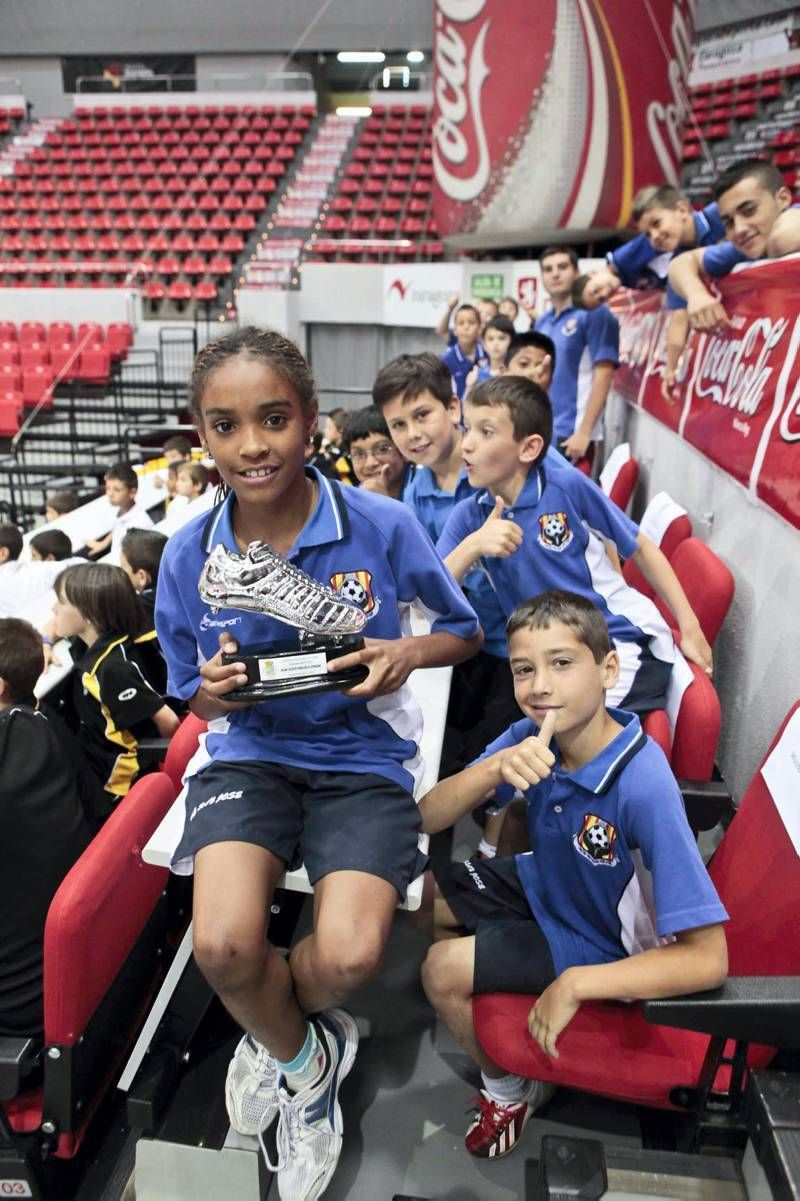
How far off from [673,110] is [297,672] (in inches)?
347

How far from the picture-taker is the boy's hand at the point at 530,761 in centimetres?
137

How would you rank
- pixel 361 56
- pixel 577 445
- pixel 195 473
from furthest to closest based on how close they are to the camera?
pixel 361 56 < pixel 195 473 < pixel 577 445

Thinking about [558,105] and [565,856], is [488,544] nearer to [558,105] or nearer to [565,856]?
[565,856]

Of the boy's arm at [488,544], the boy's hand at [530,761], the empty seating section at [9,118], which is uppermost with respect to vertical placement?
the empty seating section at [9,118]

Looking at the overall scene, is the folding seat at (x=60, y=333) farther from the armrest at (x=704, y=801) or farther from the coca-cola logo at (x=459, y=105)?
the armrest at (x=704, y=801)

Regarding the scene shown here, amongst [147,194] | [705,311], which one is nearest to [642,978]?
[705,311]

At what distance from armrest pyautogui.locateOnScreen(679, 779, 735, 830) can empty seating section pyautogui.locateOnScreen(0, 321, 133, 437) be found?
30.5 ft

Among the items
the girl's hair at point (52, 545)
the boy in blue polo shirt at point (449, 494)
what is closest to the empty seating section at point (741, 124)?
the girl's hair at point (52, 545)

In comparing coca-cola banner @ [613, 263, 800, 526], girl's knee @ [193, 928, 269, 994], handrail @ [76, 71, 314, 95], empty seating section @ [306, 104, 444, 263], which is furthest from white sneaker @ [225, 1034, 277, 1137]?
handrail @ [76, 71, 314, 95]

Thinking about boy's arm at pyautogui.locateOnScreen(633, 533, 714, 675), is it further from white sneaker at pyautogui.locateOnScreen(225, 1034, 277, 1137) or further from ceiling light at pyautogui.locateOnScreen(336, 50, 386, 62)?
ceiling light at pyautogui.locateOnScreen(336, 50, 386, 62)

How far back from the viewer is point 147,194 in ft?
A: 50.2

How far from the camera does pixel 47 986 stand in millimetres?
1352

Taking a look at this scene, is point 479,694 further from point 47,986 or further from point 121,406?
point 121,406

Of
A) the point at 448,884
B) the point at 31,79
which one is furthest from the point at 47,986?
the point at 31,79
